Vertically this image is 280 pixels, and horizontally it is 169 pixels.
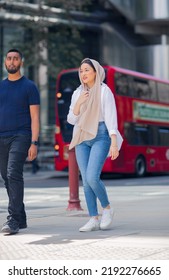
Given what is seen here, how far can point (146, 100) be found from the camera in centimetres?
2823

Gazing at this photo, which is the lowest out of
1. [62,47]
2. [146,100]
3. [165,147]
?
[165,147]

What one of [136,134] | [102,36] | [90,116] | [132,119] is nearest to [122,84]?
[132,119]

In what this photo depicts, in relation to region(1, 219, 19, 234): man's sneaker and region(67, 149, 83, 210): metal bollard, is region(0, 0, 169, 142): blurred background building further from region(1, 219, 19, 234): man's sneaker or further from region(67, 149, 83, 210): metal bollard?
region(1, 219, 19, 234): man's sneaker

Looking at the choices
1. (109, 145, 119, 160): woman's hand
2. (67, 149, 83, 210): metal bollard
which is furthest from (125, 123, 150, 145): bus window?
(109, 145, 119, 160): woman's hand

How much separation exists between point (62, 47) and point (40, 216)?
2242cm

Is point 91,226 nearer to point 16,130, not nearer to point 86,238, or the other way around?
point 86,238

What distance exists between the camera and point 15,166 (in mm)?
8312

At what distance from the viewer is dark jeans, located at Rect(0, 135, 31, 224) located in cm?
832

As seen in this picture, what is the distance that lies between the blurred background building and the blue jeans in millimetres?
24532

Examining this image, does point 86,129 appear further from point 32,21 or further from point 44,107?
point 44,107

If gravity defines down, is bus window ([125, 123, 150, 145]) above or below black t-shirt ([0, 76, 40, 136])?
below

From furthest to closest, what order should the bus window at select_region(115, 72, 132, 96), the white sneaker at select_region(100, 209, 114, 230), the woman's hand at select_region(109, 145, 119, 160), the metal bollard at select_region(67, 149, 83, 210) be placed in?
the bus window at select_region(115, 72, 132, 96), the metal bollard at select_region(67, 149, 83, 210), the white sneaker at select_region(100, 209, 114, 230), the woman's hand at select_region(109, 145, 119, 160)

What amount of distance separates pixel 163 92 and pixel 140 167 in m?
3.50

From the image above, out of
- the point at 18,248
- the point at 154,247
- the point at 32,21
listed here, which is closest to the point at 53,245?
the point at 18,248
